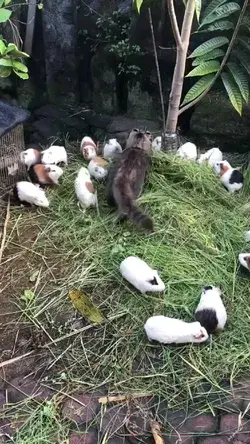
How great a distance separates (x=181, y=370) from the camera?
8.29 ft

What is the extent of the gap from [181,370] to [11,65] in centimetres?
192

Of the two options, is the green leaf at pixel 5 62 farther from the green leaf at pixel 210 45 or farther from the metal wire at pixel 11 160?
the green leaf at pixel 210 45

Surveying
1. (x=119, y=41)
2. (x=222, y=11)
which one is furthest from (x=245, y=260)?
(x=119, y=41)

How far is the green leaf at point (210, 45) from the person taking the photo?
3.69 meters

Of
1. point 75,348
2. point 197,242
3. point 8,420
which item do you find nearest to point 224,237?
point 197,242

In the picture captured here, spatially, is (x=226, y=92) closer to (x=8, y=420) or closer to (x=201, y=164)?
(x=201, y=164)

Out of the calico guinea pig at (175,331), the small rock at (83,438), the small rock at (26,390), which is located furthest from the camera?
the calico guinea pig at (175,331)

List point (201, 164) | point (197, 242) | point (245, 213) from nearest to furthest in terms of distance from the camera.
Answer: point (197, 242) < point (245, 213) < point (201, 164)

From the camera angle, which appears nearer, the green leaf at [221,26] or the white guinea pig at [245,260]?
the white guinea pig at [245,260]

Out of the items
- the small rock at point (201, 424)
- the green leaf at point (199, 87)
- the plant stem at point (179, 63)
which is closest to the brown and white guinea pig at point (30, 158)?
the plant stem at point (179, 63)

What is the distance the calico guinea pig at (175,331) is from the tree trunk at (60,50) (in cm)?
263

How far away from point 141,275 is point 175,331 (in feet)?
1.22

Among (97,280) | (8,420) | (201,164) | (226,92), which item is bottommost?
(8,420)

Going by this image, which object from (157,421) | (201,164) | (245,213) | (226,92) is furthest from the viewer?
(226,92)
